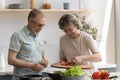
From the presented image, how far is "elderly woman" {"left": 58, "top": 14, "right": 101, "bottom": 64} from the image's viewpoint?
2652 mm

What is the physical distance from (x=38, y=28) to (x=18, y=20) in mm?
1547

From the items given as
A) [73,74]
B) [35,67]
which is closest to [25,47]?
[35,67]

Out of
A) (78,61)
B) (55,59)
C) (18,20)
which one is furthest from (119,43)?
(78,61)

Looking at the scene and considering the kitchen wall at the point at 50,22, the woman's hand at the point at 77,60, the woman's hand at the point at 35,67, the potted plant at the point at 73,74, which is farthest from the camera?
the kitchen wall at the point at 50,22

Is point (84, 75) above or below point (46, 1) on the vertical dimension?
below

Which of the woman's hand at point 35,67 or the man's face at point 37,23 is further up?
the man's face at point 37,23

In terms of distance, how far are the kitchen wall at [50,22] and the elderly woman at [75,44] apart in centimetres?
131

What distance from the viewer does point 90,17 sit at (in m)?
4.36

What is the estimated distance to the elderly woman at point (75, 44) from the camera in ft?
8.70

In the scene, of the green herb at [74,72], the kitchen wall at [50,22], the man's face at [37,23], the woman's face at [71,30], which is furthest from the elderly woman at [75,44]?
the kitchen wall at [50,22]

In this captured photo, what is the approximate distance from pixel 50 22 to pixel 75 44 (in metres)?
1.46

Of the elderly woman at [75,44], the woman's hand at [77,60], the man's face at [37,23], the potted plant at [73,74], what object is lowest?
the potted plant at [73,74]

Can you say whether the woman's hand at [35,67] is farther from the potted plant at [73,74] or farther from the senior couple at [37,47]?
the potted plant at [73,74]

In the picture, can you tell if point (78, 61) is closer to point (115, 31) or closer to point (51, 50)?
point (51, 50)
